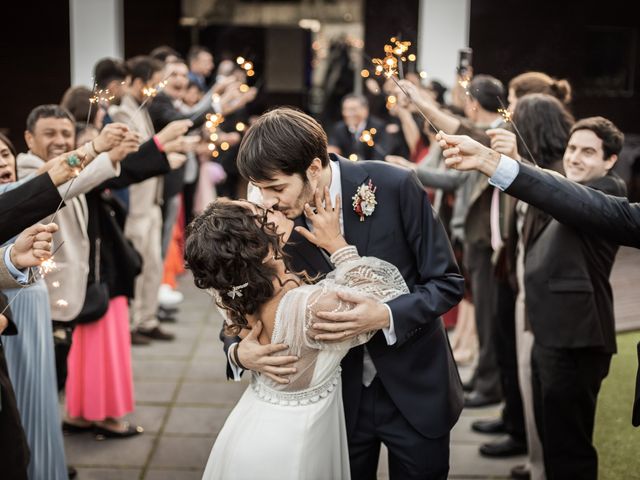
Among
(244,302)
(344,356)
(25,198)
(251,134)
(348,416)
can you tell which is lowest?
(348,416)

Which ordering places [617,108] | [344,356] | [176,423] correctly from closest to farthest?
[344,356]
[176,423]
[617,108]

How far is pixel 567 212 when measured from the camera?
266cm

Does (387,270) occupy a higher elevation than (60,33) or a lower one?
lower

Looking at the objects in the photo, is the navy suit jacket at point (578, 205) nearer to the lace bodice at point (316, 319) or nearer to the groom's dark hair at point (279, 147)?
Answer: the lace bodice at point (316, 319)

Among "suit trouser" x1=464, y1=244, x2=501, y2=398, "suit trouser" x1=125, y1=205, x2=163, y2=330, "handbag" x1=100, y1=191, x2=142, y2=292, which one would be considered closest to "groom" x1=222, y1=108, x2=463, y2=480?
"handbag" x1=100, y1=191, x2=142, y2=292

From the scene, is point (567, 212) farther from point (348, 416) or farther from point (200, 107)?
point (200, 107)

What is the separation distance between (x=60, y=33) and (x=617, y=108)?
24.2ft

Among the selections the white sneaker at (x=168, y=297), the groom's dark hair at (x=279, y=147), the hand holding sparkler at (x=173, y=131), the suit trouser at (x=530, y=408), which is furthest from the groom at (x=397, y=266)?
the white sneaker at (x=168, y=297)

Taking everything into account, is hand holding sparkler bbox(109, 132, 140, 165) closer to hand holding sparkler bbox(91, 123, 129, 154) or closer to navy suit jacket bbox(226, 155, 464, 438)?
hand holding sparkler bbox(91, 123, 129, 154)

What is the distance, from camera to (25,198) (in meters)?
2.88

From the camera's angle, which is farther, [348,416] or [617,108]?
[617,108]

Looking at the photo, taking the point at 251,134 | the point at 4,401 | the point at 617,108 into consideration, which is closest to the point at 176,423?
the point at 4,401

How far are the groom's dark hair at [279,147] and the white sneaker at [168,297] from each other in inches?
194

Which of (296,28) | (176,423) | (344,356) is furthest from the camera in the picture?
(296,28)
